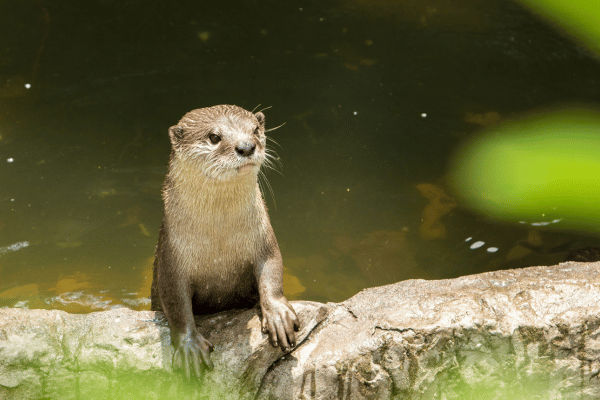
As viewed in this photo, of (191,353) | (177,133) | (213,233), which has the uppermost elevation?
(177,133)

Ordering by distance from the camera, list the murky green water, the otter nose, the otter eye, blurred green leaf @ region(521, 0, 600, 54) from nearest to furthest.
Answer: blurred green leaf @ region(521, 0, 600, 54), the otter nose, the otter eye, the murky green water

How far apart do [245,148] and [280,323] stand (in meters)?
0.75

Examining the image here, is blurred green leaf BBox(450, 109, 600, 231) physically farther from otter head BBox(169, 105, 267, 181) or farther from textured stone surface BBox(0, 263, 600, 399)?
textured stone surface BBox(0, 263, 600, 399)

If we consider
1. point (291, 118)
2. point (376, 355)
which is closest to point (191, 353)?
point (376, 355)

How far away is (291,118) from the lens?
17.4ft

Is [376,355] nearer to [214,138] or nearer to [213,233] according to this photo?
[213,233]

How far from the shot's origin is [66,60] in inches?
225

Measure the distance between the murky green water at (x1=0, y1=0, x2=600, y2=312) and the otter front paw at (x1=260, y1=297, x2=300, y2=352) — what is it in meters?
1.42

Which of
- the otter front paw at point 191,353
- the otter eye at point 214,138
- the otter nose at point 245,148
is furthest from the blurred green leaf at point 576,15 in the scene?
the otter front paw at point 191,353

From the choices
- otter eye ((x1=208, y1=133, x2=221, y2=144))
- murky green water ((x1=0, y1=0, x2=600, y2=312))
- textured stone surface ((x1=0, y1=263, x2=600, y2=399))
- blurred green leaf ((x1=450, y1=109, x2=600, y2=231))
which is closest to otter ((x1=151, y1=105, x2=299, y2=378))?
otter eye ((x1=208, y1=133, x2=221, y2=144))

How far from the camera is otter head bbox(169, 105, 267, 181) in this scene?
7.59ft

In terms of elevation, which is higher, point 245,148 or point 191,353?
point 245,148

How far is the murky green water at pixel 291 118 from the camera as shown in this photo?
13.7ft

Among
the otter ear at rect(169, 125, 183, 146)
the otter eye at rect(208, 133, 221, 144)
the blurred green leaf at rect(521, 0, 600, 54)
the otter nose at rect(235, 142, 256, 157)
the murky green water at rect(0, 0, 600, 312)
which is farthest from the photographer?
the murky green water at rect(0, 0, 600, 312)
